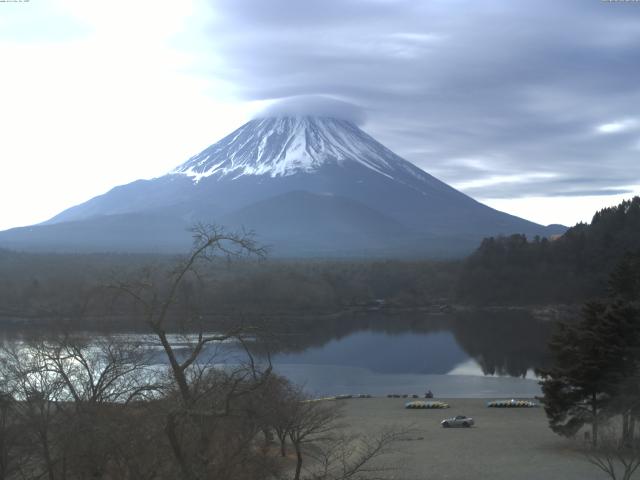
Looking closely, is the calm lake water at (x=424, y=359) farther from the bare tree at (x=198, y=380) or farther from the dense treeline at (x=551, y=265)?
the bare tree at (x=198, y=380)

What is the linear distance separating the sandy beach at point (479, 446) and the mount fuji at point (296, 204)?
72.3 m

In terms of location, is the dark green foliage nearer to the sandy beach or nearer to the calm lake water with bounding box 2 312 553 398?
the sandy beach

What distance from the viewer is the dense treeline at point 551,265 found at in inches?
1878

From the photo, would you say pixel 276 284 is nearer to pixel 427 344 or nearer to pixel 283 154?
pixel 427 344

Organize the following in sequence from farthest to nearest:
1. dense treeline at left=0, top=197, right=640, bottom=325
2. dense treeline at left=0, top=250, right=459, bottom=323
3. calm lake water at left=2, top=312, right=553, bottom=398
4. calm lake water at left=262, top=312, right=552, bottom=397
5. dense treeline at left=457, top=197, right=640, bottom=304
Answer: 1. dense treeline at left=457, top=197, right=640, bottom=304
2. dense treeline at left=0, top=197, right=640, bottom=325
3. dense treeline at left=0, top=250, right=459, bottom=323
4. calm lake water at left=262, top=312, right=552, bottom=397
5. calm lake water at left=2, top=312, right=553, bottom=398

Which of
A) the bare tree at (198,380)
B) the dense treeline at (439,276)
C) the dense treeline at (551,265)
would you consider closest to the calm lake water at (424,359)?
the dense treeline at (439,276)

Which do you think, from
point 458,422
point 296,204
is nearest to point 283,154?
point 296,204

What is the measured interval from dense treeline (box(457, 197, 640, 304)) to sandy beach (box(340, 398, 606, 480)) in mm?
30577

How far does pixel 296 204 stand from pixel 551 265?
60.0 meters

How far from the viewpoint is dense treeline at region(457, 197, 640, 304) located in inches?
1878

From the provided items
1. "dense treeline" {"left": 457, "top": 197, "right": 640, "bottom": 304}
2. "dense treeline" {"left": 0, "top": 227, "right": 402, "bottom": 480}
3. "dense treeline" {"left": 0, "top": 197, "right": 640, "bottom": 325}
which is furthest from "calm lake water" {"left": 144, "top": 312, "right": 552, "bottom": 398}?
"dense treeline" {"left": 0, "top": 227, "right": 402, "bottom": 480}

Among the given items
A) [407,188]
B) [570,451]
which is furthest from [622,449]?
[407,188]

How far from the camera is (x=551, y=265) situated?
5059 cm

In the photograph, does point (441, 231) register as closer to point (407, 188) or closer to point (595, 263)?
point (407, 188)
